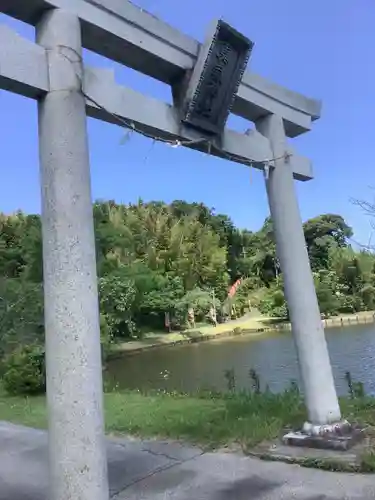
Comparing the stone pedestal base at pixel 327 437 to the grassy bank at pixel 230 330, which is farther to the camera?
the grassy bank at pixel 230 330

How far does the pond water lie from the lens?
38.1ft

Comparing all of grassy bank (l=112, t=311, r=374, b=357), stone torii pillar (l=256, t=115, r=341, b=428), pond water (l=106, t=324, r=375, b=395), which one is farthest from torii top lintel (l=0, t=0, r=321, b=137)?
grassy bank (l=112, t=311, r=374, b=357)

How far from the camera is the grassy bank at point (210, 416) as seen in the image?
15.1ft

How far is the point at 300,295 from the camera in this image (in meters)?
4.53

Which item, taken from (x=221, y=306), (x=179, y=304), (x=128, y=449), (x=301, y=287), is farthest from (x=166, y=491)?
(x=221, y=306)

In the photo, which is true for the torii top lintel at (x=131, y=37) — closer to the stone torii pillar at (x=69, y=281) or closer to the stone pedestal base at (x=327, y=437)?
the stone torii pillar at (x=69, y=281)

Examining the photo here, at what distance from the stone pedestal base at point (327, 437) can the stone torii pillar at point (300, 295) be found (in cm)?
6

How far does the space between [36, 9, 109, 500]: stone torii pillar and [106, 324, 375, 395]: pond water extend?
6980 mm

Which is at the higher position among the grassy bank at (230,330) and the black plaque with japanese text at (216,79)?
the black plaque with japanese text at (216,79)

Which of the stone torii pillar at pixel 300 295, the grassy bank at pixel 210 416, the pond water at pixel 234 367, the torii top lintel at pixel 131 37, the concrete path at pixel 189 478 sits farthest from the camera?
the pond water at pixel 234 367

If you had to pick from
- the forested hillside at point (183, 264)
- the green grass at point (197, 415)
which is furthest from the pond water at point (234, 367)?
the green grass at point (197, 415)

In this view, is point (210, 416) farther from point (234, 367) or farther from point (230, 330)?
point (230, 330)

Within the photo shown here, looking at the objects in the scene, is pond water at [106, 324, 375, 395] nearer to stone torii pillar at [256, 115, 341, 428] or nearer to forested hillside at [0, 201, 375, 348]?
forested hillside at [0, 201, 375, 348]

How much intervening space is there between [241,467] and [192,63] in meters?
3.10
